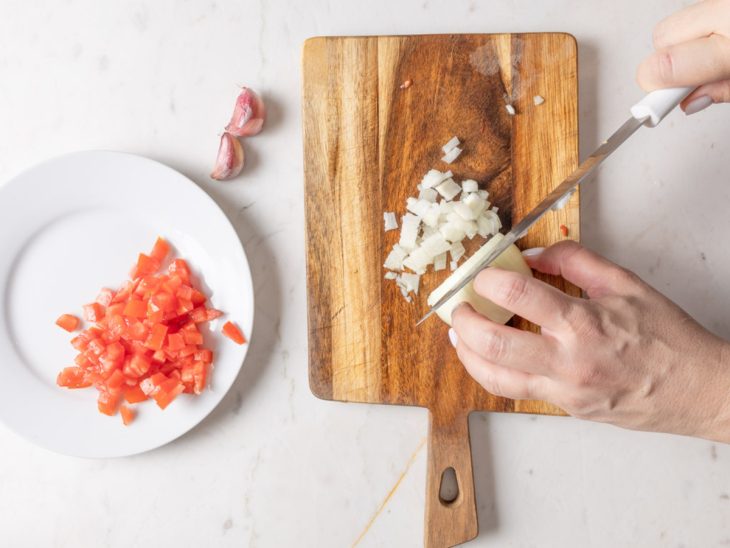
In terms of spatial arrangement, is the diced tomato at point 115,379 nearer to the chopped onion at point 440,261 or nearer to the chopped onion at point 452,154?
the chopped onion at point 440,261

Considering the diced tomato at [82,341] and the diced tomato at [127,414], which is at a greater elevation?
the diced tomato at [82,341]

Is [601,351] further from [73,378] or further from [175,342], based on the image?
[73,378]

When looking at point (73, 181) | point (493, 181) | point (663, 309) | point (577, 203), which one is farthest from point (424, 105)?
point (73, 181)

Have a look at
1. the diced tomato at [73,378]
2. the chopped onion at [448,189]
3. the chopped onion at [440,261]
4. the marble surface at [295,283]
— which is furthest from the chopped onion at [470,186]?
the diced tomato at [73,378]

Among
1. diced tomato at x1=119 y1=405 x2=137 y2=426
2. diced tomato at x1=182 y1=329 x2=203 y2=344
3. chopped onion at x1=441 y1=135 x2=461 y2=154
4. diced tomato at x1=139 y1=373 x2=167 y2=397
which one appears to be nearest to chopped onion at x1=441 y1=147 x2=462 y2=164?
chopped onion at x1=441 y1=135 x2=461 y2=154

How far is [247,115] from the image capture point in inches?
53.7

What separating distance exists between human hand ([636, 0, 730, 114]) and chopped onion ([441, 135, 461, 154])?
0.38m

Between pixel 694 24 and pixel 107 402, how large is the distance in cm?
123

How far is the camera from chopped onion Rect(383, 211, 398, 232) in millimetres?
1335

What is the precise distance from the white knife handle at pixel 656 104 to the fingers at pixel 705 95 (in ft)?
0.36

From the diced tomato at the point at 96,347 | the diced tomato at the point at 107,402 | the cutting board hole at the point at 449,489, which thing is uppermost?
the diced tomato at the point at 96,347

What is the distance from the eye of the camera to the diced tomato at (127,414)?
4.53 feet

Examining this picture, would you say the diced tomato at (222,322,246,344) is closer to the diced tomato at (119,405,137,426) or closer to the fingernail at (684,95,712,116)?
the diced tomato at (119,405,137,426)

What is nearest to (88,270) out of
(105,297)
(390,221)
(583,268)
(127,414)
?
(105,297)
